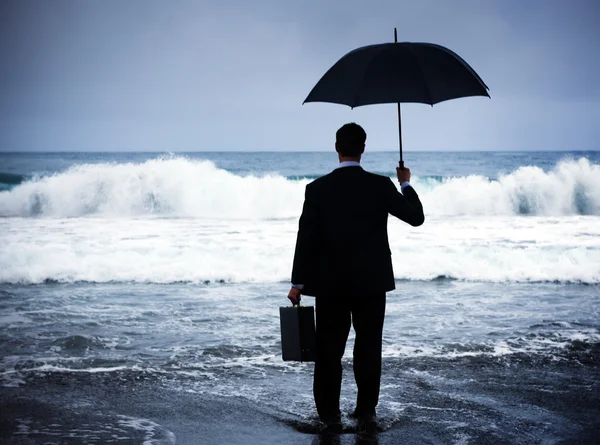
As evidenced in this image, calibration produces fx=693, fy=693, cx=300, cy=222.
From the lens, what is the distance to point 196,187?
22703 millimetres

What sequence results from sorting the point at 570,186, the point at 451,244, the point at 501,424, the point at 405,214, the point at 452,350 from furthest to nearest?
the point at 570,186 < the point at 451,244 < the point at 452,350 < the point at 501,424 < the point at 405,214

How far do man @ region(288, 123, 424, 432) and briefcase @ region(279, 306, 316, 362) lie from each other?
10 cm

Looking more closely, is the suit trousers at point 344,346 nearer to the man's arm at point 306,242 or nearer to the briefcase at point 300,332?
the briefcase at point 300,332

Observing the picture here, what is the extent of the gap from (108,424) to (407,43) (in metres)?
2.92

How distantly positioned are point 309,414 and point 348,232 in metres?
1.28

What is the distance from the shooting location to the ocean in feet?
13.8

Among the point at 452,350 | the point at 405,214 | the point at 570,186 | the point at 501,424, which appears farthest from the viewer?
the point at 570,186

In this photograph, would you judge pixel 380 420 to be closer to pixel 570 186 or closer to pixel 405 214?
pixel 405 214

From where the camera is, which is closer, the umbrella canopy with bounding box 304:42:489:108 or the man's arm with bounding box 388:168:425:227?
the man's arm with bounding box 388:168:425:227

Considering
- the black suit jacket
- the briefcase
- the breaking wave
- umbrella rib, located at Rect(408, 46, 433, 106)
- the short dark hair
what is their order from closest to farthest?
1. the black suit jacket
2. the short dark hair
3. the briefcase
4. umbrella rib, located at Rect(408, 46, 433, 106)
5. the breaking wave

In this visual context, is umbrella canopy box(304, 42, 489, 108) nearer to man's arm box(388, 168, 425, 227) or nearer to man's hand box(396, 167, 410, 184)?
man's hand box(396, 167, 410, 184)

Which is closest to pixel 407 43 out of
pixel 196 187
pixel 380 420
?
pixel 380 420

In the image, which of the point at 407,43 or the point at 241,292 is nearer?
the point at 407,43

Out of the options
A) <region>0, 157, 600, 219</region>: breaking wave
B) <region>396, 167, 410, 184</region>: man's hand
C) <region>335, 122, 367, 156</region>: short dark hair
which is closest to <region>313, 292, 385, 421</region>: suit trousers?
<region>396, 167, 410, 184</region>: man's hand
